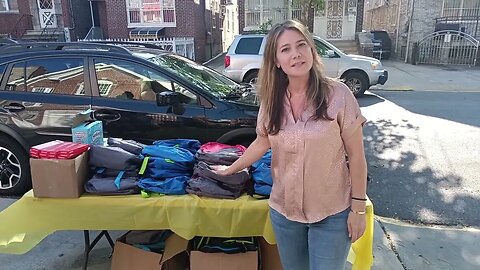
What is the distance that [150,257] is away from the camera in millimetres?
2588

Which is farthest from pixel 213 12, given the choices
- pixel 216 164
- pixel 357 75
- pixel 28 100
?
pixel 216 164

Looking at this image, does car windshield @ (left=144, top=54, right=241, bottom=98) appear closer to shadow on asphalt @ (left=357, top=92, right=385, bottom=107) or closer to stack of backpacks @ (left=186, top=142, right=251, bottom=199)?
stack of backpacks @ (left=186, top=142, right=251, bottom=199)

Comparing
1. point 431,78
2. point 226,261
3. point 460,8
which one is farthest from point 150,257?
point 460,8

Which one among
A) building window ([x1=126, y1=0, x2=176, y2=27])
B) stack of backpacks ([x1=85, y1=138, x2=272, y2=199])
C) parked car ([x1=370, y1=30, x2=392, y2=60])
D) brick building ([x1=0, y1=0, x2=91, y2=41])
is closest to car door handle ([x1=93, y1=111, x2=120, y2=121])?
stack of backpacks ([x1=85, y1=138, x2=272, y2=199])

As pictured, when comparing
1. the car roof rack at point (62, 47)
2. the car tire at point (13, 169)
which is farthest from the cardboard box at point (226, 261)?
the car tire at point (13, 169)

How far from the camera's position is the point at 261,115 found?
186cm

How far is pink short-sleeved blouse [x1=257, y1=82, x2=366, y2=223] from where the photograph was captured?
1656 mm

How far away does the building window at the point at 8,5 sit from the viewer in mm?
18703

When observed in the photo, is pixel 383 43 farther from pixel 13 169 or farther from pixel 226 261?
pixel 226 261

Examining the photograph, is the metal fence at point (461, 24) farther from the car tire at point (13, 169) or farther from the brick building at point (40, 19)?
the car tire at point (13, 169)

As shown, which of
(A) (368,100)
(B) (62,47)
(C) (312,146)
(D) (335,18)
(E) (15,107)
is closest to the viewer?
(C) (312,146)

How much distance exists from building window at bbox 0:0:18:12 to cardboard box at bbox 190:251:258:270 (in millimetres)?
20764

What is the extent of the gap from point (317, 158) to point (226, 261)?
1.12 meters

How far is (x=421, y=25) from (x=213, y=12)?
38.1ft
